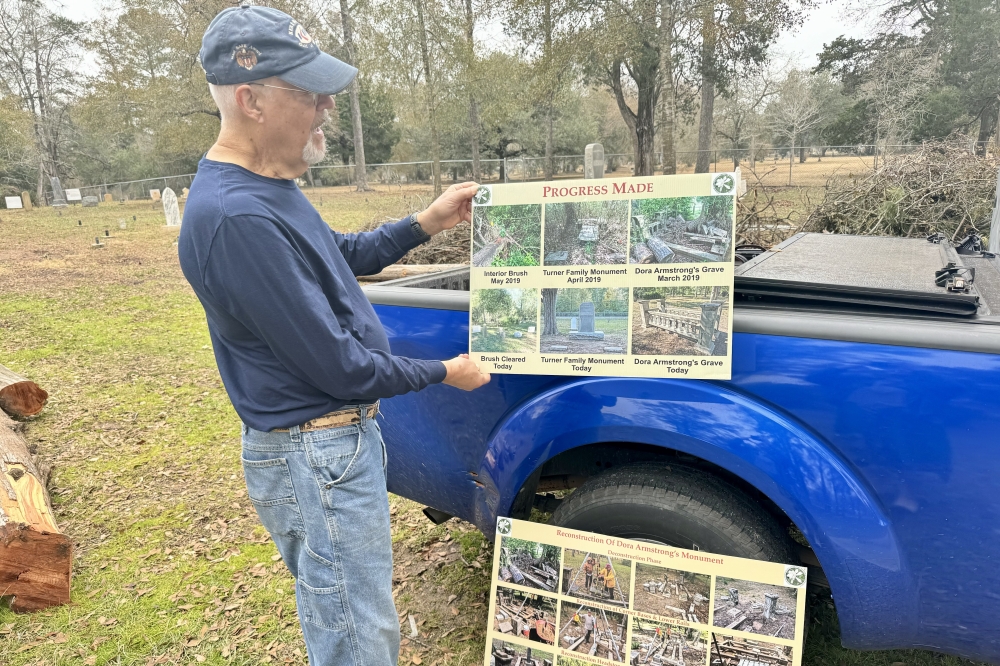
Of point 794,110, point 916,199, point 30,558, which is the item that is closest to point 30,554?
point 30,558

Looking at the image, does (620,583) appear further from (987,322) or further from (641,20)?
(641,20)

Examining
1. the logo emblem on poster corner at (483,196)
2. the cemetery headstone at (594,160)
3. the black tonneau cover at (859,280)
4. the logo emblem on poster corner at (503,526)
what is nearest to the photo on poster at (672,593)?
the logo emblem on poster corner at (503,526)

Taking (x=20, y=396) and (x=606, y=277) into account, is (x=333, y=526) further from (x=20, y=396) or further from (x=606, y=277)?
(x=20, y=396)

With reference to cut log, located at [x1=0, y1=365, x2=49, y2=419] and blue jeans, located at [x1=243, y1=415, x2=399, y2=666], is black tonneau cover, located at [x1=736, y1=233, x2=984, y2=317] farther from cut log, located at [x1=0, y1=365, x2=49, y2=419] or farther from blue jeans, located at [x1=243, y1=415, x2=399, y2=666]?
cut log, located at [x1=0, y1=365, x2=49, y2=419]

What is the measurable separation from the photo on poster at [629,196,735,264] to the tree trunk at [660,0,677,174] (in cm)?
1959

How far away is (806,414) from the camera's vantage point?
1581 millimetres

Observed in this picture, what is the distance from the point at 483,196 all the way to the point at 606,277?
49 cm

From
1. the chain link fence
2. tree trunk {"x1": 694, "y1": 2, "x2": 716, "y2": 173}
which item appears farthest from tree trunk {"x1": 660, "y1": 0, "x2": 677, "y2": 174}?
the chain link fence

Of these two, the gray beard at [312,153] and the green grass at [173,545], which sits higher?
the gray beard at [312,153]

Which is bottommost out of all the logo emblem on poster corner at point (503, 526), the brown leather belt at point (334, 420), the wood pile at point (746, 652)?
the wood pile at point (746, 652)

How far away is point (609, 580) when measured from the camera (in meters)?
1.88

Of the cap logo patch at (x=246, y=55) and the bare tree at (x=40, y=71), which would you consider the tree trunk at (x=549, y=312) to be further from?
the bare tree at (x=40, y=71)

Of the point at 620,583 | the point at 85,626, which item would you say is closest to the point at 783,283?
the point at 620,583

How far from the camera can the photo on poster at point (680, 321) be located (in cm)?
161
